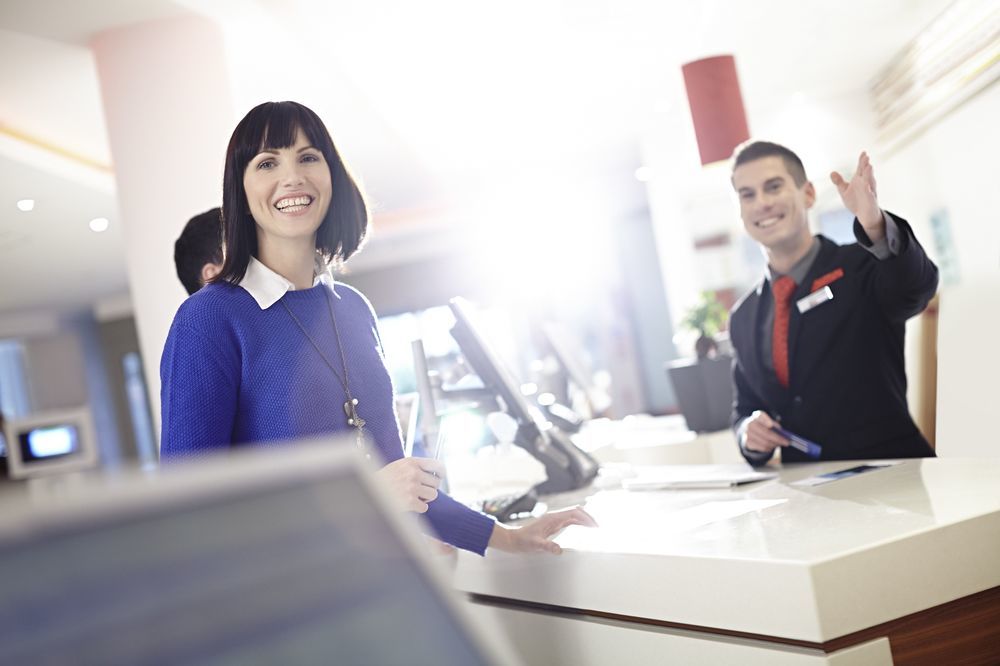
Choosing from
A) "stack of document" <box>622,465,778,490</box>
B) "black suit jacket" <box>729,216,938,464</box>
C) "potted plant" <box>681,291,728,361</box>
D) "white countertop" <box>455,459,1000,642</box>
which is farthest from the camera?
"potted plant" <box>681,291,728,361</box>

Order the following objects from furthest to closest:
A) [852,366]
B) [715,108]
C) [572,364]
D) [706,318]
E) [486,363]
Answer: [706,318]
[715,108]
[572,364]
[486,363]
[852,366]

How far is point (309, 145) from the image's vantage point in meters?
1.54

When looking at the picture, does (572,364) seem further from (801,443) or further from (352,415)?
(352,415)

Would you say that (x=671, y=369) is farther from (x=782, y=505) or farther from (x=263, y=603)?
(x=263, y=603)

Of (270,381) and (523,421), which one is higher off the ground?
(270,381)

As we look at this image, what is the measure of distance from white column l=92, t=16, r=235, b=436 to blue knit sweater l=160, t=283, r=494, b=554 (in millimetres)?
3202

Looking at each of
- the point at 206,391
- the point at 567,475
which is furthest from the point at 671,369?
the point at 206,391

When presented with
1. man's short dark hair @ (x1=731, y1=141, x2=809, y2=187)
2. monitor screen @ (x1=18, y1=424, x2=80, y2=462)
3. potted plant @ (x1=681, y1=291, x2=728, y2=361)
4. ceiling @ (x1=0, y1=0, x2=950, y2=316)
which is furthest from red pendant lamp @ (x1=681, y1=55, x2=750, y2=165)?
monitor screen @ (x1=18, y1=424, x2=80, y2=462)

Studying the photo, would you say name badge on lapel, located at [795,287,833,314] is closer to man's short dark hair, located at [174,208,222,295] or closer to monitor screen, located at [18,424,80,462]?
man's short dark hair, located at [174,208,222,295]

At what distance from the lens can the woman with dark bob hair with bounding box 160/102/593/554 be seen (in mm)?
1330

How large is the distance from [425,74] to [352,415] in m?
5.15

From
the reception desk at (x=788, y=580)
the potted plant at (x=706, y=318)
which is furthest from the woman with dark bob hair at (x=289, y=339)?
the potted plant at (x=706, y=318)

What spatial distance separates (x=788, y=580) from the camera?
103 cm


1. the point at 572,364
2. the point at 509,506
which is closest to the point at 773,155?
the point at 509,506
